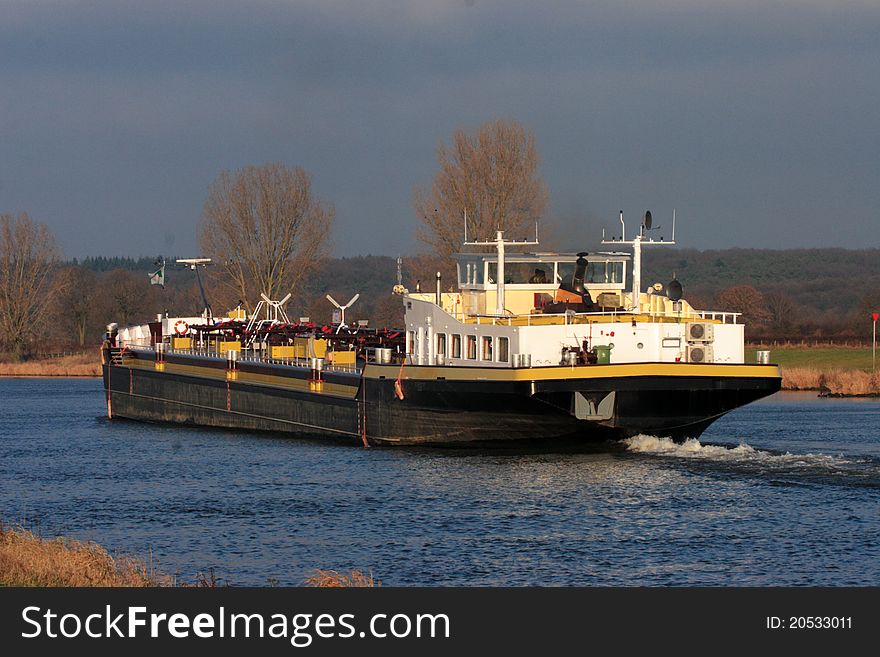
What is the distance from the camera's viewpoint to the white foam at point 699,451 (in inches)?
1431

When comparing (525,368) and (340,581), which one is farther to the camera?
(525,368)

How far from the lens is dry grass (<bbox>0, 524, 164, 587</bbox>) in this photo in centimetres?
2177

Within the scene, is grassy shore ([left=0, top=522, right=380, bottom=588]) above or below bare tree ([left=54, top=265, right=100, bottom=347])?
below

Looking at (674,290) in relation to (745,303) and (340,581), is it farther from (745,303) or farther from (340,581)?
(745,303)

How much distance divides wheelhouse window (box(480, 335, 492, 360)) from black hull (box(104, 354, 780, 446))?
0.97 meters

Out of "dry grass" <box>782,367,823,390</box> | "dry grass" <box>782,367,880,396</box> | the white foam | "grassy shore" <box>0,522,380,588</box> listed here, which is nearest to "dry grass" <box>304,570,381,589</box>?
"grassy shore" <box>0,522,380,588</box>

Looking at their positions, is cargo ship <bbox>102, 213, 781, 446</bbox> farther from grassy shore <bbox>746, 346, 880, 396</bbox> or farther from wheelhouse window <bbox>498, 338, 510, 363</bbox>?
grassy shore <bbox>746, 346, 880, 396</bbox>

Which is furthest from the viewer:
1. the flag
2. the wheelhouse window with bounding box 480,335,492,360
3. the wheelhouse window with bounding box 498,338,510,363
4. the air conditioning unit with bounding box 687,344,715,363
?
the flag

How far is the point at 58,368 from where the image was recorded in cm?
9969

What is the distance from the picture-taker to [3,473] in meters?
39.7

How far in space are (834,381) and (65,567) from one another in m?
50.3

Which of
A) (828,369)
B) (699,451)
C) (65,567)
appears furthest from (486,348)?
(828,369)

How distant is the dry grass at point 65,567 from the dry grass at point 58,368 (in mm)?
76046
